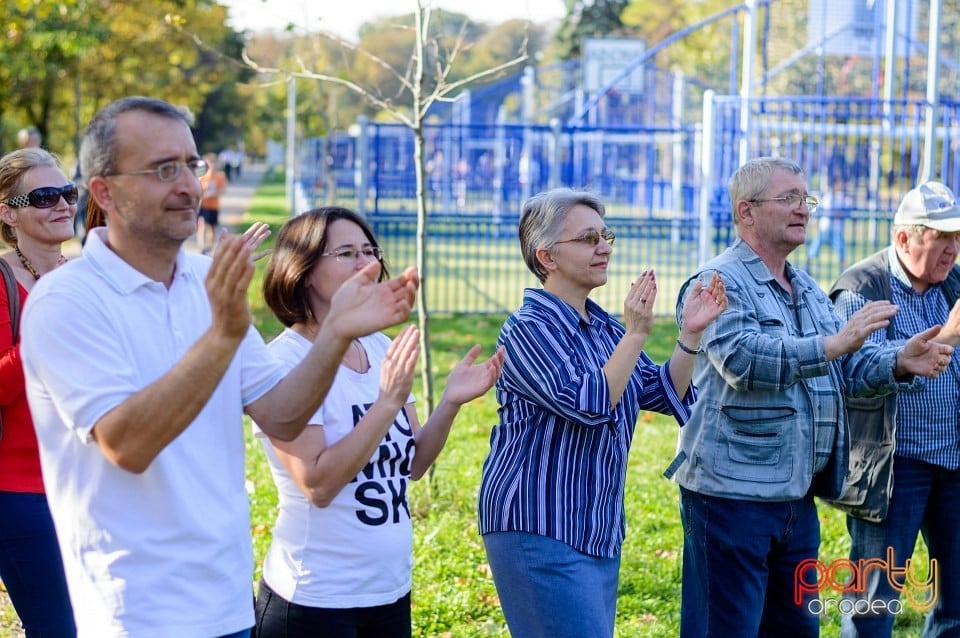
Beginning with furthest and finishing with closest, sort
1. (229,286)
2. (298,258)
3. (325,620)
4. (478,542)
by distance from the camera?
(478,542) → (298,258) → (325,620) → (229,286)

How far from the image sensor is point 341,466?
122 inches

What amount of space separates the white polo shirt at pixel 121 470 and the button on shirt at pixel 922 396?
2.96 metres

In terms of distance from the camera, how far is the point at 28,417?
3.87 metres

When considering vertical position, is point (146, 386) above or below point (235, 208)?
above

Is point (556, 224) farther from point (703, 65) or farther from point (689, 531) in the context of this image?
point (703, 65)

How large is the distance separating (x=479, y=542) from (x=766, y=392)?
2.71m

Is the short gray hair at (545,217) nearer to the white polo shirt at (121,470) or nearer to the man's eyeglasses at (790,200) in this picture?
the man's eyeglasses at (790,200)

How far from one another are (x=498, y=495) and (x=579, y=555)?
0.99ft

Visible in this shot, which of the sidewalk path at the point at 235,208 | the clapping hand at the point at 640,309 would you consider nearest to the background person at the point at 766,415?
the clapping hand at the point at 640,309

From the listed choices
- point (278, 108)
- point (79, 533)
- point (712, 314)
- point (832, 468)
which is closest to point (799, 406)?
point (832, 468)

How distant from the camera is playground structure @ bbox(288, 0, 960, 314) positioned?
47.5ft

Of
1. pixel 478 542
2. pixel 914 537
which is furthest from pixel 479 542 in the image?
pixel 914 537

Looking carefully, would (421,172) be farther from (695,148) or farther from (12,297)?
(695,148)

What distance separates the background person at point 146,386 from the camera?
2559 mm
